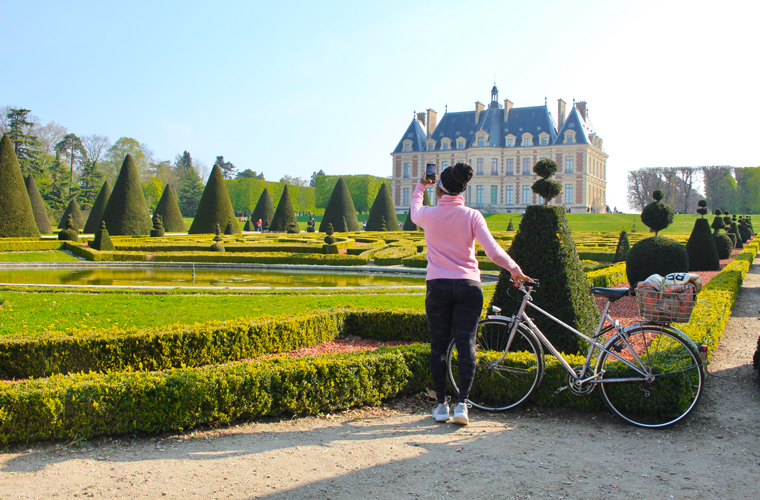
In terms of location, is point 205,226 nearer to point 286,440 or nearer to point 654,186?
point 286,440

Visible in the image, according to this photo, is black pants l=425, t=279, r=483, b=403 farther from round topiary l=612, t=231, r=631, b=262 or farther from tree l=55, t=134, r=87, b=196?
tree l=55, t=134, r=87, b=196

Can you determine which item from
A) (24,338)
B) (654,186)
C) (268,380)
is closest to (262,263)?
(24,338)

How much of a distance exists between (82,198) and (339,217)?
22304mm

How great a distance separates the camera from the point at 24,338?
4090 millimetres

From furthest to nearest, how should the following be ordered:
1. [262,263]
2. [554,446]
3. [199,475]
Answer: [262,263]
[554,446]
[199,475]

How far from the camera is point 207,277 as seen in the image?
11.8m

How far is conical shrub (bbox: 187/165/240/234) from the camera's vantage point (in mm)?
24812

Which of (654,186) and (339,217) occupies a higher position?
(654,186)

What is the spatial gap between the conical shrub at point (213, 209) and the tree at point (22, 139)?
19.5 metres

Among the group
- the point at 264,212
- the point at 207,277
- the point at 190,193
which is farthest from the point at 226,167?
the point at 207,277

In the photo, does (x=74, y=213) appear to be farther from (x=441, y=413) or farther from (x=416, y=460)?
(x=416, y=460)

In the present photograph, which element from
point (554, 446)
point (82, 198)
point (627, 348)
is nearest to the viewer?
point (554, 446)

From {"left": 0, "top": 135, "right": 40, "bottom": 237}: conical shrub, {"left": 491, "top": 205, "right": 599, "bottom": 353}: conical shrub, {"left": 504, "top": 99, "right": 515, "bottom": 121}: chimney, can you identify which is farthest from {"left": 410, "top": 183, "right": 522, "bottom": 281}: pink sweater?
{"left": 504, "top": 99, "right": 515, "bottom": 121}: chimney

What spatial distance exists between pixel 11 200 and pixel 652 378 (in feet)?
73.8
